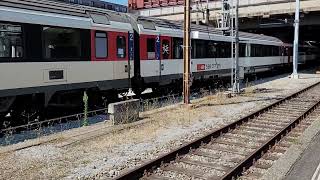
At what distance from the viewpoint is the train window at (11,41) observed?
10.1 metres

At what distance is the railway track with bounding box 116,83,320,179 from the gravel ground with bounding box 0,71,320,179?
0.48 m

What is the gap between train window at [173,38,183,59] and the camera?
18312mm

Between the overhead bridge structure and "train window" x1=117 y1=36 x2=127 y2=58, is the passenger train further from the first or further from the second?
the overhead bridge structure

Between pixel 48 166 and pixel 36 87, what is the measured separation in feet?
13.4

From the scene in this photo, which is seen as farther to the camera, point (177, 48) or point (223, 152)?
point (177, 48)

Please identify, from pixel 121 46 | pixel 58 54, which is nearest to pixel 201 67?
pixel 121 46

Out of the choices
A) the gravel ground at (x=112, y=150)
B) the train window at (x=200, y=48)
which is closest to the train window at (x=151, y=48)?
the gravel ground at (x=112, y=150)

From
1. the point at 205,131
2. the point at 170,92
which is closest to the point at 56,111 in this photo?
the point at 205,131

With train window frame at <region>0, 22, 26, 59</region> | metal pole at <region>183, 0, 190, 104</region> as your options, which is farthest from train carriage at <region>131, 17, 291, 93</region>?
train window frame at <region>0, 22, 26, 59</region>

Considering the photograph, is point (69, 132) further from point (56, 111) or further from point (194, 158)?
point (194, 158)

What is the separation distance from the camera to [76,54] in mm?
12633

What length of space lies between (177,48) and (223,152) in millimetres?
10308

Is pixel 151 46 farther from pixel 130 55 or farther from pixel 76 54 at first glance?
pixel 76 54

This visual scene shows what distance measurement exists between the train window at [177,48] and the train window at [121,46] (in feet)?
12.9
